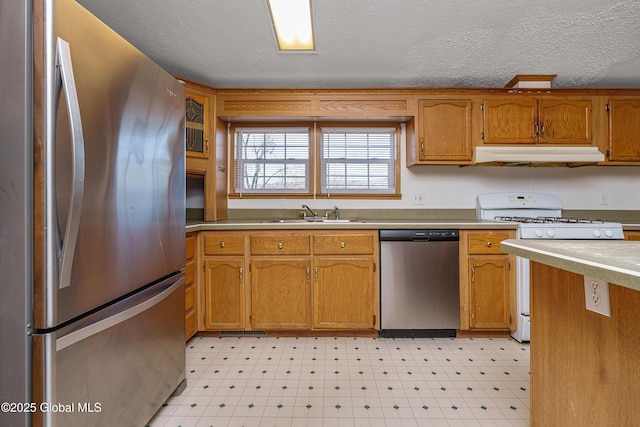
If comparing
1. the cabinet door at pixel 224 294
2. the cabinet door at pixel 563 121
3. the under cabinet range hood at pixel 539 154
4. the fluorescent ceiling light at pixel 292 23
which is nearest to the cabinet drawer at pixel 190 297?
the cabinet door at pixel 224 294

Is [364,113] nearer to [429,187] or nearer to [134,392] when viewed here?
[429,187]

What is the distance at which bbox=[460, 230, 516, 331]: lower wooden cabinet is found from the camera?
2.32 meters

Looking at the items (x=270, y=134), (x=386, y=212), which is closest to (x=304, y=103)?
(x=270, y=134)

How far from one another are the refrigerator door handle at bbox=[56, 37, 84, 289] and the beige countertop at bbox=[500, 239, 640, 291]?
1420mm

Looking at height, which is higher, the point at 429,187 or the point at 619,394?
the point at 429,187

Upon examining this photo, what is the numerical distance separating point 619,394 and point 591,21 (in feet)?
6.62

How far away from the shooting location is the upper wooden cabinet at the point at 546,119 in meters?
2.61

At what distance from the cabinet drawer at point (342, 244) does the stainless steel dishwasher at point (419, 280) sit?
112mm

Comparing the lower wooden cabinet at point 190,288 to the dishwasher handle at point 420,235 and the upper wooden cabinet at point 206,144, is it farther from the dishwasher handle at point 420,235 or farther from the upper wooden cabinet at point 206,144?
the dishwasher handle at point 420,235

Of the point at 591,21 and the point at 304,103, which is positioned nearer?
the point at 591,21

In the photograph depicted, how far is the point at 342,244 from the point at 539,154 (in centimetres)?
180

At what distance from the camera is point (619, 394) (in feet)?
2.91

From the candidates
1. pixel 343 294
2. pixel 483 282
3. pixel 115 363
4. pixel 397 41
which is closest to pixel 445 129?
pixel 397 41

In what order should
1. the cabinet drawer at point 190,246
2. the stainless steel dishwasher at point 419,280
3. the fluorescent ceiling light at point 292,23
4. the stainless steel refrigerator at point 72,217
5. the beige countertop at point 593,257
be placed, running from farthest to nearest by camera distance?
the stainless steel dishwasher at point 419,280 → the cabinet drawer at point 190,246 → the fluorescent ceiling light at point 292,23 → the stainless steel refrigerator at point 72,217 → the beige countertop at point 593,257
